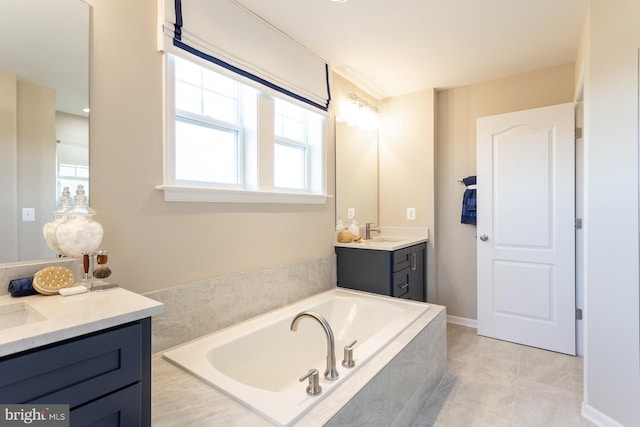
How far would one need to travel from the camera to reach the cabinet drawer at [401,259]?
2.59 metres

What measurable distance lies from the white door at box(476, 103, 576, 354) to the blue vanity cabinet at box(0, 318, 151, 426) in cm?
293

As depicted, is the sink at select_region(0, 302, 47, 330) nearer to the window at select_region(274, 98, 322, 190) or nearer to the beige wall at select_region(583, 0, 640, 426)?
the window at select_region(274, 98, 322, 190)

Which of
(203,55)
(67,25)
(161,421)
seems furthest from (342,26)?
(161,421)

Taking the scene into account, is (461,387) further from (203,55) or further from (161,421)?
(203,55)

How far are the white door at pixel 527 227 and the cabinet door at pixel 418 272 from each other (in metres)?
0.52

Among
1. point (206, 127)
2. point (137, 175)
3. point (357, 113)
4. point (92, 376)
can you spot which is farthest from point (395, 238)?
point (92, 376)

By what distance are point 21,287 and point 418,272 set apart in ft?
9.39

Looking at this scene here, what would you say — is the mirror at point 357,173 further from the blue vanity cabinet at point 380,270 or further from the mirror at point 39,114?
the mirror at point 39,114

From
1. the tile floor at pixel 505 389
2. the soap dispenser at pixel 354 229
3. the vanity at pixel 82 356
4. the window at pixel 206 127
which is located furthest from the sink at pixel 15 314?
the soap dispenser at pixel 354 229

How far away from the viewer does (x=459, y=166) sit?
3.28 metres

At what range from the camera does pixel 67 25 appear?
129cm

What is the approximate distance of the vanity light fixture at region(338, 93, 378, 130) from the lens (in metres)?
3.00

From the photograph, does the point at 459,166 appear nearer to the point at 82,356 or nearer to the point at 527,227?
the point at 527,227

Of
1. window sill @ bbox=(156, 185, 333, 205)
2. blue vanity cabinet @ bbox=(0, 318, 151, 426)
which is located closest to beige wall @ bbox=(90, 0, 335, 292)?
window sill @ bbox=(156, 185, 333, 205)
